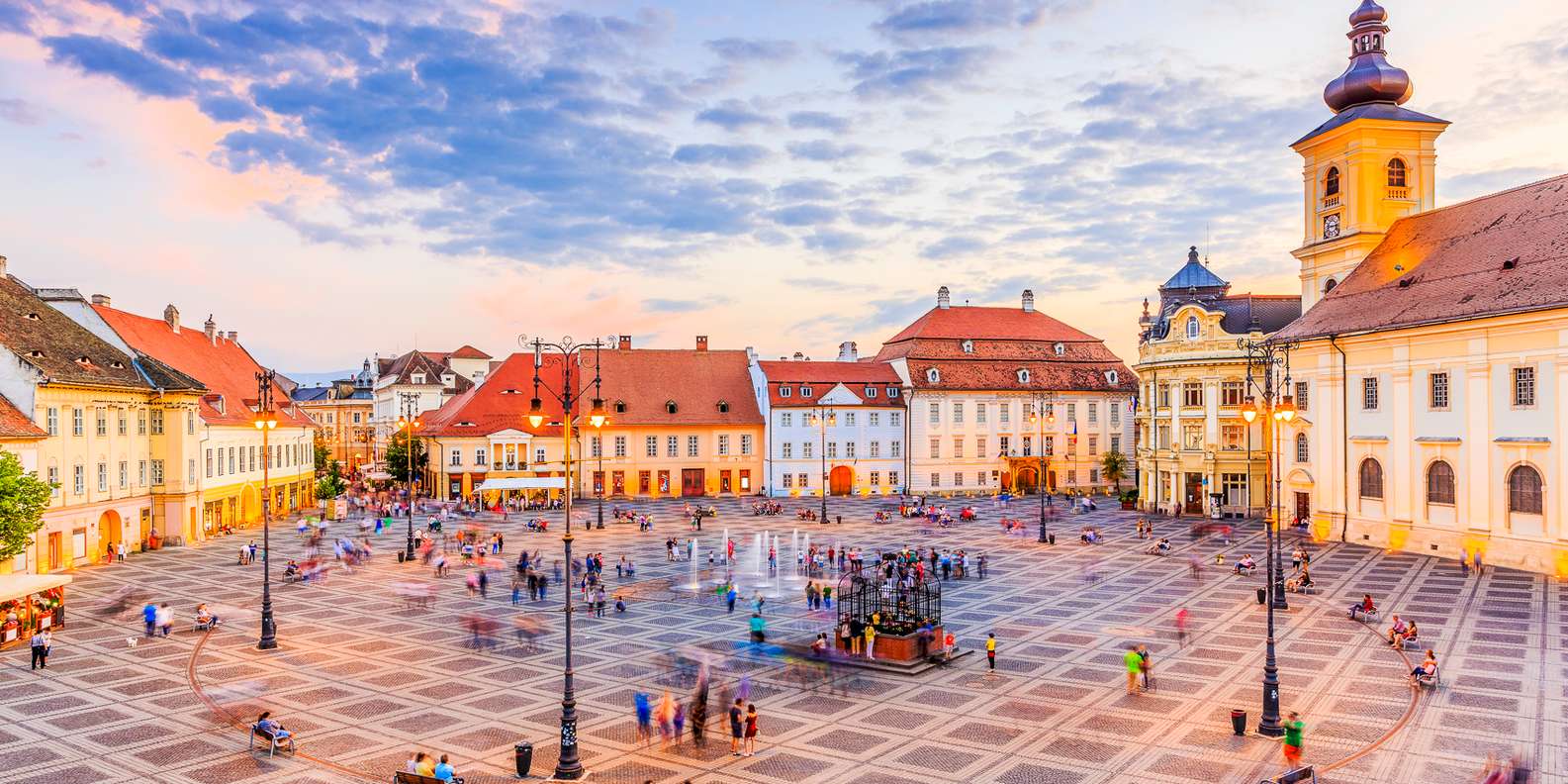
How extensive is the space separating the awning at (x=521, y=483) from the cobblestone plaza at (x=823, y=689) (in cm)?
2793

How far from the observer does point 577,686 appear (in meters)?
24.6

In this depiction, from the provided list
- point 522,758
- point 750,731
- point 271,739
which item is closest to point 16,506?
point 271,739

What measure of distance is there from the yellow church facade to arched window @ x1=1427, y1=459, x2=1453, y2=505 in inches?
2.5

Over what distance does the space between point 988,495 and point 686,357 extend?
87.9ft

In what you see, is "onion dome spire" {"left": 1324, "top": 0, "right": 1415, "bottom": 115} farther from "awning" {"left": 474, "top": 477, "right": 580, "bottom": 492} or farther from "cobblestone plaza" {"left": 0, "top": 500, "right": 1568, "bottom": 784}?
"awning" {"left": 474, "top": 477, "right": 580, "bottom": 492}

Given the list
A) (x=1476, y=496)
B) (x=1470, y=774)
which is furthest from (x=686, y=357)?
(x=1470, y=774)

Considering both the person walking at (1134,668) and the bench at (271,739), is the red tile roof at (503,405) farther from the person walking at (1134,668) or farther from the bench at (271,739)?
the person walking at (1134,668)

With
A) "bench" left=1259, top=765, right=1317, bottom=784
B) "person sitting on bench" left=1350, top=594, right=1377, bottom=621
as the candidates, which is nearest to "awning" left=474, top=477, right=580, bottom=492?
"person sitting on bench" left=1350, top=594, right=1377, bottom=621

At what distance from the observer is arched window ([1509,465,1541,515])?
3975cm

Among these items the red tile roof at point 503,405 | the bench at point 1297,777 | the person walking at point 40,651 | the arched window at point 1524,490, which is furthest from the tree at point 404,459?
the bench at point 1297,777

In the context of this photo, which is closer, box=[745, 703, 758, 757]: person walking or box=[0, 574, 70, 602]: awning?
box=[745, 703, 758, 757]: person walking

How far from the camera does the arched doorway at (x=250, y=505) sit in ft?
205

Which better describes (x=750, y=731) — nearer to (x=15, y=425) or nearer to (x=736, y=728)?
(x=736, y=728)

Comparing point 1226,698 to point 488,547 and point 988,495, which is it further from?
point 988,495
